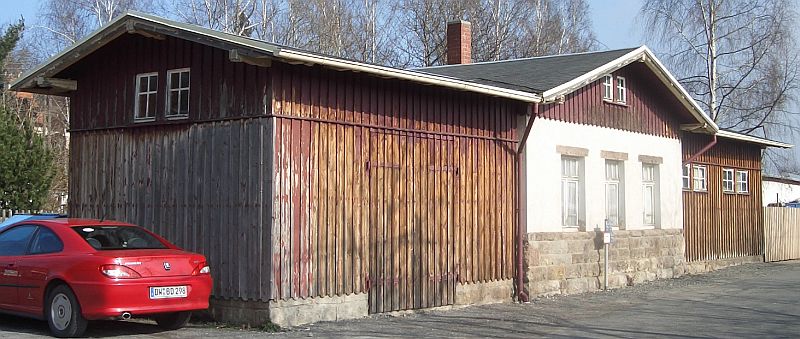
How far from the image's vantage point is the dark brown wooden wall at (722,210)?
23.1m

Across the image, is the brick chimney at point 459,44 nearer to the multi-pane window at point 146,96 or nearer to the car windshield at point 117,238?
the multi-pane window at point 146,96

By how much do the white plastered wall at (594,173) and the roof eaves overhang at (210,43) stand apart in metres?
1.50

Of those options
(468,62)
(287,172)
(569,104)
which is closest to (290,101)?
(287,172)

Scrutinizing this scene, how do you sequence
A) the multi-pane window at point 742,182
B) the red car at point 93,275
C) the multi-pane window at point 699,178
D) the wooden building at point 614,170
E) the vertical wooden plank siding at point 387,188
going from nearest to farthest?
1. the red car at point 93,275
2. the vertical wooden plank siding at point 387,188
3. the wooden building at point 614,170
4. the multi-pane window at point 699,178
5. the multi-pane window at point 742,182

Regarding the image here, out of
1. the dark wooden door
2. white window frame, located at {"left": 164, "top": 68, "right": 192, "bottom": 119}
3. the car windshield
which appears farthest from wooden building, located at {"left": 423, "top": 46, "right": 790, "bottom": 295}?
the car windshield

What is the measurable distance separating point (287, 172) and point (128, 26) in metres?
3.25

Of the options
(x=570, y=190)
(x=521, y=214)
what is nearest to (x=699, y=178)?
(x=570, y=190)

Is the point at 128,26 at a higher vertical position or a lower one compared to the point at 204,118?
higher

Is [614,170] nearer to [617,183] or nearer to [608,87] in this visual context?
[617,183]

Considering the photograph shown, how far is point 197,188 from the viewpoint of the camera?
1348 centimetres

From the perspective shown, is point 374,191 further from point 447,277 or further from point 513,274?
point 513,274

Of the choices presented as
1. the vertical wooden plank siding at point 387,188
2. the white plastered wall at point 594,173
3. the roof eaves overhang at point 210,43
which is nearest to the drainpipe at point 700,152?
the white plastered wall at point 594,173

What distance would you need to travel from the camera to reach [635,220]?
20422 mm

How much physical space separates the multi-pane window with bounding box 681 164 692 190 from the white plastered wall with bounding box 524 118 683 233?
0.96m
